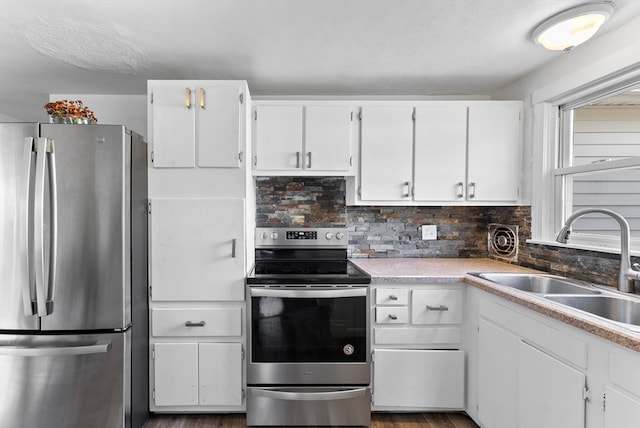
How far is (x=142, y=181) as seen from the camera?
1909 mm

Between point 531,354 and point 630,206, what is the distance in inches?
39.9

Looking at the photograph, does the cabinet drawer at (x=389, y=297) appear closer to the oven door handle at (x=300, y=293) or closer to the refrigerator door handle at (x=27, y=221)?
the oven door handle at (x=300, y=293)

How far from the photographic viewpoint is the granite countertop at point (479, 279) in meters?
1.08

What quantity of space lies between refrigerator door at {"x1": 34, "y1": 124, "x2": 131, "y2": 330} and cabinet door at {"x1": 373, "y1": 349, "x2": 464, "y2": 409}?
4.98 ft

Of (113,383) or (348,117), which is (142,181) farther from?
(348,117)

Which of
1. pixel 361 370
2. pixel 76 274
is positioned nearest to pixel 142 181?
pixel 76 274

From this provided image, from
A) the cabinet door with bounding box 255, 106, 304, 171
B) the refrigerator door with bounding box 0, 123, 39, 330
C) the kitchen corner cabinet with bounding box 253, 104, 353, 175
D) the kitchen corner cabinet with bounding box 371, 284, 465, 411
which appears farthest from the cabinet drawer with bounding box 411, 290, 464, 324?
the refrigerator door with bounding box 0, 123, 39, 330

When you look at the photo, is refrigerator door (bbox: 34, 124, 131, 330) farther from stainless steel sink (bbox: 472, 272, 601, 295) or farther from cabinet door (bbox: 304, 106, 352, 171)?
stainless steel sink (bbox: 472, 272, 601, 295)

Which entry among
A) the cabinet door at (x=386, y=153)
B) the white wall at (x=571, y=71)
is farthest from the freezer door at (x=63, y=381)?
the white wall at (x=571, y=71)

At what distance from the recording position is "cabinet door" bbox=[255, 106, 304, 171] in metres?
2.23

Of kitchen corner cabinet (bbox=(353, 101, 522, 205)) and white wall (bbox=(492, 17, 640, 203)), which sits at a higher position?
white wall (bbox=(492, 17, 640, 203))

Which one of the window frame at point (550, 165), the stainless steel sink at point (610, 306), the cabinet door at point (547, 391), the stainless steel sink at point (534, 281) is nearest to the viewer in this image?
the cabinet door at point (547, 391)

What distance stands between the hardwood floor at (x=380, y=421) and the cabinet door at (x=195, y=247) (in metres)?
0.77

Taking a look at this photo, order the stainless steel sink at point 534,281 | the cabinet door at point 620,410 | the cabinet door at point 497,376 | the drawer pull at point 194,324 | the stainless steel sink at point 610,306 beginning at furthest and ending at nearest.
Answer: the drawer pull at point 194,324, the stainless steel sink at point 534,281, the cabinet door at point 497,376, the stainless steel sink at point 610,306, the cabinet door at point 620,410
